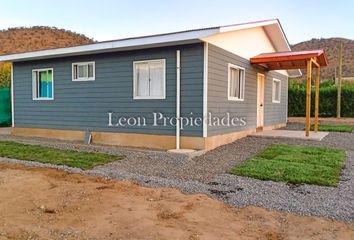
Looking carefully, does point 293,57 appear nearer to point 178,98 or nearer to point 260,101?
point 260,101

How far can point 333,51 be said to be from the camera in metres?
51.2

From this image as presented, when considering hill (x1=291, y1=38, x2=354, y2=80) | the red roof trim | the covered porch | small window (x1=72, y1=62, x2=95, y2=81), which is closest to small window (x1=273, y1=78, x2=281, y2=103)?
the covered porch

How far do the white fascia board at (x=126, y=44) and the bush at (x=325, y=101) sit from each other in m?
14.7

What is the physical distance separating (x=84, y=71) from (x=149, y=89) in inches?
102

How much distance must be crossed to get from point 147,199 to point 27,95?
29.6ft

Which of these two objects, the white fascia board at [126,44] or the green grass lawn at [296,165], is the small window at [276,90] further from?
the white fascia board at [126,44]

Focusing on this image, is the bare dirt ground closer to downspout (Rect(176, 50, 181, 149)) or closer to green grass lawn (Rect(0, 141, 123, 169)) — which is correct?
green grass lawn (Rect(0, 141, 123, 169))

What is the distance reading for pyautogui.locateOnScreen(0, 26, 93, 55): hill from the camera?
4952cm

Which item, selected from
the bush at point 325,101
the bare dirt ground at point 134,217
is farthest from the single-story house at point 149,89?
the bush at point 325,101

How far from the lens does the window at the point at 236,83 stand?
1012cm

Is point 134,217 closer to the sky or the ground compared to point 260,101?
closer to the ground

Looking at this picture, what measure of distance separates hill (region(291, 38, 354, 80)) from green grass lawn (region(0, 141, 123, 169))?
1461 inches

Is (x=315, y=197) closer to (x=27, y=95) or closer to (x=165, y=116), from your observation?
(x=165, y=116)

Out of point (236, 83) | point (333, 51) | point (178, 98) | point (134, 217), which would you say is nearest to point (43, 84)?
point (178, 98)
